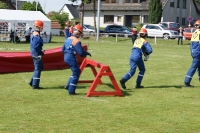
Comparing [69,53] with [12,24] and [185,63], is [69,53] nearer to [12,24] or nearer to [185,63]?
[185,63]

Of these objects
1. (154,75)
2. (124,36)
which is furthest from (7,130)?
(124,36)

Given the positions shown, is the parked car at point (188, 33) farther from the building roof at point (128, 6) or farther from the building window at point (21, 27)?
the building roof at point (128, 6)

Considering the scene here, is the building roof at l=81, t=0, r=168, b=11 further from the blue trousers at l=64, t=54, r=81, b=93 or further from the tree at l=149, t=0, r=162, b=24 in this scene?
the blue trousers at l=64, t=54, r=81, b=93

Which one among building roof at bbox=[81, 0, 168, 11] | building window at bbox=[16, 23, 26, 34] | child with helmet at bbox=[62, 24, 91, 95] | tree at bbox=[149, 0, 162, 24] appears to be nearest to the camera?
child with helmet at bbox=[62, 24, 91, 95]

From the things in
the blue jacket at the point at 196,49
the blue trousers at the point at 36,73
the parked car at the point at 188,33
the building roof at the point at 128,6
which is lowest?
the blue trousers at the point at 36,73

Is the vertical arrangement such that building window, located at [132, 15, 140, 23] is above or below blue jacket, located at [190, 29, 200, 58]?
above

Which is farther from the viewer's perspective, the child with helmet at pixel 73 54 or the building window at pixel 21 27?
the building window at pixel 21 27

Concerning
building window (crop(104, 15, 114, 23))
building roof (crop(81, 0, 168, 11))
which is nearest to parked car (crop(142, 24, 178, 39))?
building roof (crop(81, 0, 168, 11))

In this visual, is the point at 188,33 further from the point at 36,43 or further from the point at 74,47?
the point at 74,47

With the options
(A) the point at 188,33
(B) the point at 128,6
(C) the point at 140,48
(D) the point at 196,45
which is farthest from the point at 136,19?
(C) the point at 140,48

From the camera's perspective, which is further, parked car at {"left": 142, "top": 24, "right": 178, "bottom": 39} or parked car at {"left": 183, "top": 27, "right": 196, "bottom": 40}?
parked car at {"left": 142, "top": 24, "right": 178, "bottom": 39}

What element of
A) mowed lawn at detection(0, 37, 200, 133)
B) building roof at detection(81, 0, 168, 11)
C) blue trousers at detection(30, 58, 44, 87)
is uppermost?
building roof at detection(81, 0, 168, 11)

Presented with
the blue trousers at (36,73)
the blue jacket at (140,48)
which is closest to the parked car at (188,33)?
the blue jacket at (140,48)

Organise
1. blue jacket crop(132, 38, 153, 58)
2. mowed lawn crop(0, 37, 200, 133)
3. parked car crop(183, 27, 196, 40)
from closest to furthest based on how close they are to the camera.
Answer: mowed lawn crop(0, 37, 200, 133), blue jacket crop(132, 38, 153, 58), parked car crop(183, 27, 196, 40)
